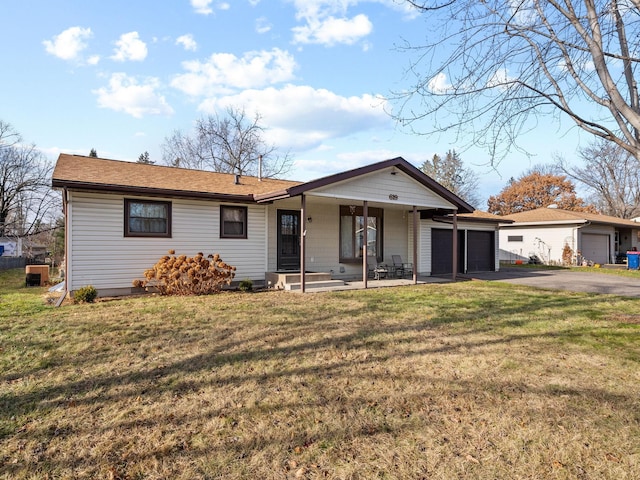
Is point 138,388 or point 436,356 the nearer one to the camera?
point 138,388

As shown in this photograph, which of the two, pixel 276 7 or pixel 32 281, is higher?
pixel 276 7

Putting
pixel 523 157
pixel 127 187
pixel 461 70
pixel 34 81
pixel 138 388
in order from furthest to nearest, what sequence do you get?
1. pixel 34 81
2. pixel 127 187
3. pixel 523 157
4. pixel 461 70
5. pixel 138 388

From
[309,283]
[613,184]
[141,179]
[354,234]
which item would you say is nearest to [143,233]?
[141,179]

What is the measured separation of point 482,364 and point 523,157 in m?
A: 3.81

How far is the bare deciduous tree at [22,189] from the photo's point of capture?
26.6 meters

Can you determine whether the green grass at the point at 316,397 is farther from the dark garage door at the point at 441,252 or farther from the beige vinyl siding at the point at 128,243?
the dark garage door at the point at 441,252

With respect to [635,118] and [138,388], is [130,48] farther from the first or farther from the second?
[635,118]

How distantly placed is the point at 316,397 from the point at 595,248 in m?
26.2

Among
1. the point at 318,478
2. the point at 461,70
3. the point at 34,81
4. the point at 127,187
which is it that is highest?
the point at 34,81

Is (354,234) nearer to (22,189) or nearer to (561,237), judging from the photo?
(561,237)

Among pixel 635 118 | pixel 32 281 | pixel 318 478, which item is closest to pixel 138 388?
pixel 318 478

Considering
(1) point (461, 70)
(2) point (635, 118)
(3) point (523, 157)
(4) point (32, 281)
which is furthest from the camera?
(4) point (32, 281)

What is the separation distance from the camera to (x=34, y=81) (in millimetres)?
11031

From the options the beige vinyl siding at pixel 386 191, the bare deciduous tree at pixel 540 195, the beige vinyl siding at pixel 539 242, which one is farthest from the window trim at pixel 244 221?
the bare deciduous tree at pixel 540 195
